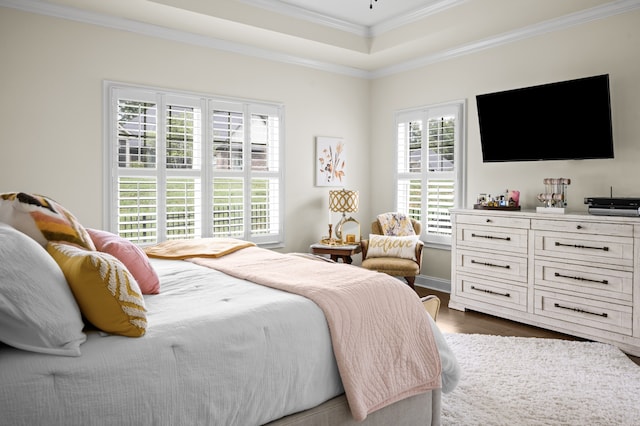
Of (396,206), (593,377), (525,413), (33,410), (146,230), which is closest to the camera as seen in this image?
(33,410)

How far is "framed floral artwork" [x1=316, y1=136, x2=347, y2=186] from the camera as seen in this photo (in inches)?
215

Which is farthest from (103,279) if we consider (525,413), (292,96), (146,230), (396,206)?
(396,206)

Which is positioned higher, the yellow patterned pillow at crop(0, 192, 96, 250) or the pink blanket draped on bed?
the yellow patterned pillow at crop(0, 192, 96, 250)

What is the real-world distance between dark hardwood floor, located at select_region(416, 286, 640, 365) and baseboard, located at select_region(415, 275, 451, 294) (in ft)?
2.39

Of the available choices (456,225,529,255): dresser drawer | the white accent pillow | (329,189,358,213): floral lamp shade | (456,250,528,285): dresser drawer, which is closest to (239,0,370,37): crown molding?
(329,189,358,213): floral lamp shade

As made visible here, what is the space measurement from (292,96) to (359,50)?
88 cm

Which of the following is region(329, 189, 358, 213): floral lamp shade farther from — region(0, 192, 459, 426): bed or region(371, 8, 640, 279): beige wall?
region(0, 192, 459, 426): bed

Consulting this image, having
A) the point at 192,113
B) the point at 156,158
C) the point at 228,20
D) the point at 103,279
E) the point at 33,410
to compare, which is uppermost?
the point at 228,20

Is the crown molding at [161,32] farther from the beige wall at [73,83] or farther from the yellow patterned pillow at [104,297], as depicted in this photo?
the yellow patterned pillow at [104,297]

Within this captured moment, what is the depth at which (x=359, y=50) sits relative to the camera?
16.5 feet

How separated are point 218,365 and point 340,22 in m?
4.11

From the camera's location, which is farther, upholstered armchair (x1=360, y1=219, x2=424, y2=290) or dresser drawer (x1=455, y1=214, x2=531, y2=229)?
upholstered armchair (x1=360, y1=219, x2=424, y2=290)

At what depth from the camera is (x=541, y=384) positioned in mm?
2809

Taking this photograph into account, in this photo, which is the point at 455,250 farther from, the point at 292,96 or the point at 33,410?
the point at 33,410
